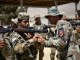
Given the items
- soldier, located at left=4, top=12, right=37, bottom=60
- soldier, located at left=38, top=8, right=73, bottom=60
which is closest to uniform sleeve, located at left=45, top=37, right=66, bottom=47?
soldier, located at left=38, top=8, right=73, bottom=60

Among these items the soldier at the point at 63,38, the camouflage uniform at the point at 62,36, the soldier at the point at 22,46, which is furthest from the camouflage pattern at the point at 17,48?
the camouflage uniform at the point at 62,36

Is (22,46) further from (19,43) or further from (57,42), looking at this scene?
(57,42)

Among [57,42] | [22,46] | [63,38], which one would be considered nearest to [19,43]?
[22,46]

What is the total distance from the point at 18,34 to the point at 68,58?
1.00 metres

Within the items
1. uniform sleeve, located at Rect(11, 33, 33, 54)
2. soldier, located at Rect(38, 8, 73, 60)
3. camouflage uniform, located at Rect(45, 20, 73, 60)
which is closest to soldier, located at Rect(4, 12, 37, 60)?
uniform sleeve, located at Rect(11, 33, 33, 54)

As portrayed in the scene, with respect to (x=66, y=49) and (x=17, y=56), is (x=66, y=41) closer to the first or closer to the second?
(x=66, y=49)

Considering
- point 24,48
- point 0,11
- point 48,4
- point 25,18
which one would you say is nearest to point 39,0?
point 48,4

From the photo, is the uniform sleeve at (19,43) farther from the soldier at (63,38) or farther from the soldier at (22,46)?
the soldier at (63,38)

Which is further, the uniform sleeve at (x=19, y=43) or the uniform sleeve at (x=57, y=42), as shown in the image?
the uniform sleeve at (x=19, y=43)

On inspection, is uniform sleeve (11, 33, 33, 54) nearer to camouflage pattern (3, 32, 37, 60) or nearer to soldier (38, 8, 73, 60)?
camouflage pattern (3, 32, 37, 60)

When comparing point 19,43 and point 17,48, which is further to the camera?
point 19,43

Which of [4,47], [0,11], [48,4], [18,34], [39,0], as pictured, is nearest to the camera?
[4,47]

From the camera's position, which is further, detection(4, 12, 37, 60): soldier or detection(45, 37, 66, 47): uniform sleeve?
detection(4, 12, 37, 60): soldier

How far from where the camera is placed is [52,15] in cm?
602
